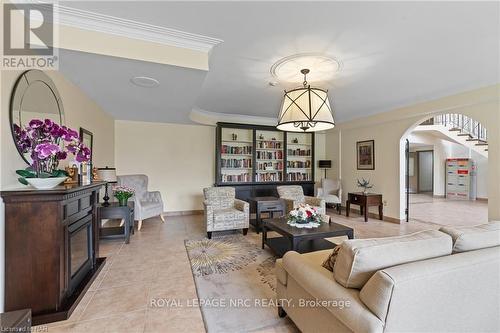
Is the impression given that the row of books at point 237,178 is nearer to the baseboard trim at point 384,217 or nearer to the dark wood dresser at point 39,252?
the baseboard trim at point 384,217

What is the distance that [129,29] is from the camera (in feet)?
7.18

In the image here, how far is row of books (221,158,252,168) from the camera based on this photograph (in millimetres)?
5886

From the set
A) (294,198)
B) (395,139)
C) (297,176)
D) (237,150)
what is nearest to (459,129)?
(395,139)

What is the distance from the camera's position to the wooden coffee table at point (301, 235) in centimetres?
270

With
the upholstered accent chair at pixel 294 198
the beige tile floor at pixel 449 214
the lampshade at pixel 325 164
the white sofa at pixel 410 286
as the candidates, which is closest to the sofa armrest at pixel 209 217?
the upholstered accent chair at pixel 294 198

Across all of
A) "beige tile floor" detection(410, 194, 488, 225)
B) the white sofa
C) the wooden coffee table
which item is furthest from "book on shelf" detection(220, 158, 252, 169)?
the white sofa

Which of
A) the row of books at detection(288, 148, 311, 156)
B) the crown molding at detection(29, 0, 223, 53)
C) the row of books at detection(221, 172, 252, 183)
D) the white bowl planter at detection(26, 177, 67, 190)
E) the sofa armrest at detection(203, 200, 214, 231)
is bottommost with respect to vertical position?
the sofa armrest at detection(203, 200, 214, 231)

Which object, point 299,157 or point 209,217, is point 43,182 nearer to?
point 209,217

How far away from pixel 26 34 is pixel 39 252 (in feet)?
6.00

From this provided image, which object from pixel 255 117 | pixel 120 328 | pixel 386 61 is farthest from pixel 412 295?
pixel 255 117

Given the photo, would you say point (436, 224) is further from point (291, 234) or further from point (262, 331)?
point (262, 331)

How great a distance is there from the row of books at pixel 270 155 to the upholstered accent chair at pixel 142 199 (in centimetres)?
277

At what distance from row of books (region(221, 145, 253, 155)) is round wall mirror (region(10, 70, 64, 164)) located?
12.1ft

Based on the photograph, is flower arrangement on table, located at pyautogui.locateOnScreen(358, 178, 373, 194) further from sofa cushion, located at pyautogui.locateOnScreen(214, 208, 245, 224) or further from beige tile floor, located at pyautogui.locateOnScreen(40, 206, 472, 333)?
sofa cushion, located at pyautogui.locateOnScreen(214, 208, 245, 224)
